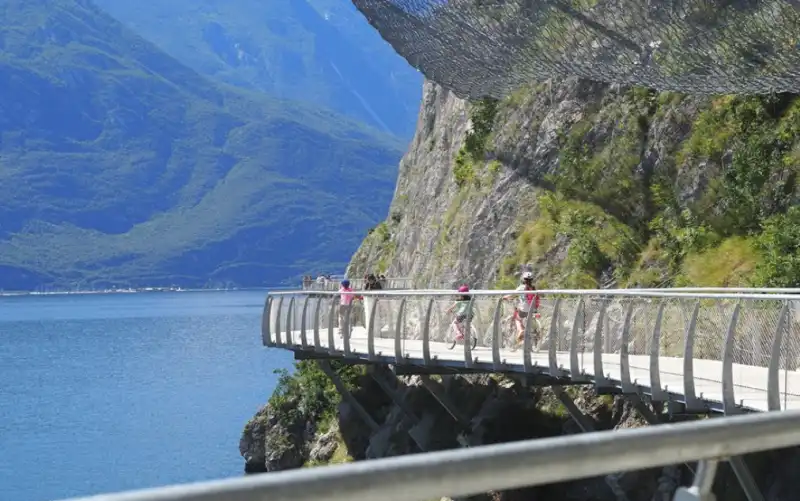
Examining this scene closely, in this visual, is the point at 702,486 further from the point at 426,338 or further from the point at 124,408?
the point at 124,408

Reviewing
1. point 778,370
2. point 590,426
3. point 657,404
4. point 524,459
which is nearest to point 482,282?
point 590,426

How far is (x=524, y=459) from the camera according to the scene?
296 centimetres

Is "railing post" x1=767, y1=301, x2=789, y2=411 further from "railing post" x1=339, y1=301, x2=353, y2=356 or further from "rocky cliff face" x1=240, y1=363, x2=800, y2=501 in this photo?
"railing post" x1=339, y1=301, x2=353, y2=356

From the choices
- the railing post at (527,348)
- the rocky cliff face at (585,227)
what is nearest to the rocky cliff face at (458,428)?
the rocky cliff face at (585,227)

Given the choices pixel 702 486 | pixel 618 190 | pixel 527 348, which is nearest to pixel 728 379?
pixel 527 348

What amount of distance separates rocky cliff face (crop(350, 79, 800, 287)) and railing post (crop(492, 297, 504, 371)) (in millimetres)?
5106

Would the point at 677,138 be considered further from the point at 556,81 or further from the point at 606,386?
the point at 606,386

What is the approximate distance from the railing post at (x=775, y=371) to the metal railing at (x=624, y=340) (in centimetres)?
1

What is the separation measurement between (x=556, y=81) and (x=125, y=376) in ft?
229

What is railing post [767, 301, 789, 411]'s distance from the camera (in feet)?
Result: 42.2

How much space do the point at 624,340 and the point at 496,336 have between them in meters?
5.15

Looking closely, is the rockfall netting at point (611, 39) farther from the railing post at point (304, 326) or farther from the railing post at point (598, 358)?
the railing post at point (304, 326)

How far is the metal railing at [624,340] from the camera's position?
13.8m

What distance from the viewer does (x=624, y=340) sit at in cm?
1623
